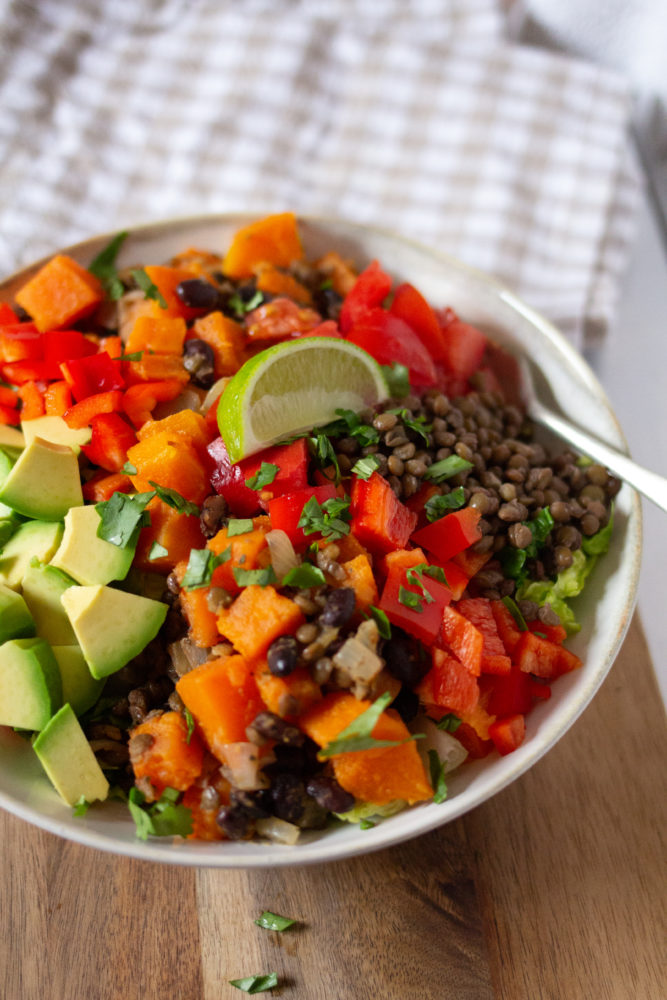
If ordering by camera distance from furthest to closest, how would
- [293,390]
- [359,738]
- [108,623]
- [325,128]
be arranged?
1. [325,128]
2. [293,390]
3. [108,623]
4. [359,738]

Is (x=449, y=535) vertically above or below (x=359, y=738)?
above

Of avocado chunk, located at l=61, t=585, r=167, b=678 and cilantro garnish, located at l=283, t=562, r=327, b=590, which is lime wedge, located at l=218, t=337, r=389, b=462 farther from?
avocado chunk, located at l=61, t=585, r=167, b=678

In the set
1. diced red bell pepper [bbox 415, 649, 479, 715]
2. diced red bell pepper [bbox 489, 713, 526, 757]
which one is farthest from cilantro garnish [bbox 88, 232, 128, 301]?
diced red bell pepper [bbox 489, 713, 526, 757]

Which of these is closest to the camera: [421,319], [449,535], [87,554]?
[87,554]

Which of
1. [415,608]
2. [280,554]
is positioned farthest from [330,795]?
[280,554]

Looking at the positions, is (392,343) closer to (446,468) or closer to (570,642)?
(446,468)

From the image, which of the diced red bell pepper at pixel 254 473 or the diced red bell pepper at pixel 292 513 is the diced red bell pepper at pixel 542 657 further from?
the diced red bell pepper at pixel 254 473

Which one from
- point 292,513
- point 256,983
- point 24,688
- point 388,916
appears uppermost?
point 292,513
